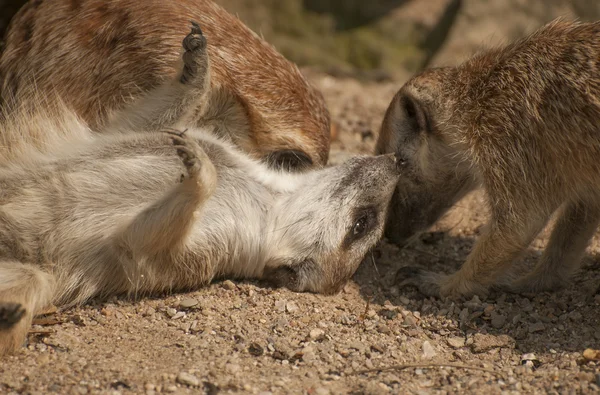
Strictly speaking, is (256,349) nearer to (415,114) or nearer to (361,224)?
(361,224)

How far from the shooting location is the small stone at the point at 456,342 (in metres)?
3.75

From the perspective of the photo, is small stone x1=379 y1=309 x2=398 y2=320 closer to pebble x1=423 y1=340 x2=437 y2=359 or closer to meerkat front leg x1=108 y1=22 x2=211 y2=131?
pebble x1=423 y1=340 x2=437 y2=359

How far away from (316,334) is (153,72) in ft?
6.25

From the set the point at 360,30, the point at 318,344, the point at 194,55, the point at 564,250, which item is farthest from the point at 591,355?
the point at 360,30

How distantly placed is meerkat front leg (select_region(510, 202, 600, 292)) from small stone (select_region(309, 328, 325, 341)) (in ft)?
4.49

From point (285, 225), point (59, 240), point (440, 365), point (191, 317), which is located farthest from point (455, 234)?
point (59, 240)

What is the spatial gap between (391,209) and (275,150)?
Result: 0.85 meters

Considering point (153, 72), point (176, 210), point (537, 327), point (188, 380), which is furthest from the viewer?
point (153, 72)

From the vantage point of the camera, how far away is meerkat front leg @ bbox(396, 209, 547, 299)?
4.09m

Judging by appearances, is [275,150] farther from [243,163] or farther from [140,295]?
[140,295]

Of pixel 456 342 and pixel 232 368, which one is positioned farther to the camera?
pixel 456 342

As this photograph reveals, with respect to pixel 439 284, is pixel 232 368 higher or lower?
lower

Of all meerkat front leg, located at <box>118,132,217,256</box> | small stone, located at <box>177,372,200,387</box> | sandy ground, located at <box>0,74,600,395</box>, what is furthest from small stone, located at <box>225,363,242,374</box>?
meerkat front leg, located at <box>118,132,217,256</box>

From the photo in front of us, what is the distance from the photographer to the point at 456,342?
3.77 m
